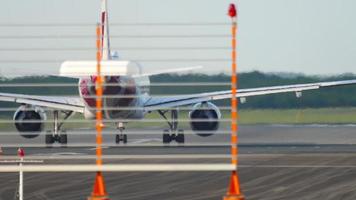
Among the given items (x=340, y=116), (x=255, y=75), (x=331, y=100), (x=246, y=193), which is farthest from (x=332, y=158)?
(x=340, y=116)

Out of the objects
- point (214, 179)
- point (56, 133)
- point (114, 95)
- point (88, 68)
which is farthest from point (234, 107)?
point (214, 179)

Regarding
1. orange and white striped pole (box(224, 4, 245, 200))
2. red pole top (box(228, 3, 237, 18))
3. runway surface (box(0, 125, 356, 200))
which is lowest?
runway surface (box(0, 125, 356, 200))

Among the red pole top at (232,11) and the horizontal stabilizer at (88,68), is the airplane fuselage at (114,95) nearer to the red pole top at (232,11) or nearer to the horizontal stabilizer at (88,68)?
the horizontal stabilizer at (88,68)

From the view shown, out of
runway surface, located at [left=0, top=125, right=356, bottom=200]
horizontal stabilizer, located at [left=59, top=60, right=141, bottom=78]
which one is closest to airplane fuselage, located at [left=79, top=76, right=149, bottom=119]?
horizontal stabilizer, located at [left=59, top=60, right=141, bottom=78]

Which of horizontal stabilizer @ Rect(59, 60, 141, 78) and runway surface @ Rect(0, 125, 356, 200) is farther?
runway surface @ Rect(0, 125, 356, 200)

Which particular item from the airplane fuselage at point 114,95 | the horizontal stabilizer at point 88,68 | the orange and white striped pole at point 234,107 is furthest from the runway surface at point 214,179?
the horizontal stabilizer at point 88,68

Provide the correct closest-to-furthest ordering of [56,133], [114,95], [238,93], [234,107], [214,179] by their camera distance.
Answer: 1. [234,107]
2. [114,95]
3. [56,133]
4. [214,179]
5. [238,93]

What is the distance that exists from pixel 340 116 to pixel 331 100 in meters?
3.82

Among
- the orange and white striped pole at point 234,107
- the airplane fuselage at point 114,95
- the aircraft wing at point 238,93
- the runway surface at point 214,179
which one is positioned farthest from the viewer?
the aircraft wing at point 238,93

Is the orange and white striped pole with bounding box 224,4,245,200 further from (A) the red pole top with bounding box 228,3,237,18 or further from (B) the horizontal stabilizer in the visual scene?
(B) the horizontal stabilizer

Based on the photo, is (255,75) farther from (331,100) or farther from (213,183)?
(213,183)

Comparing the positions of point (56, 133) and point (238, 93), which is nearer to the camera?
point (56, 133)

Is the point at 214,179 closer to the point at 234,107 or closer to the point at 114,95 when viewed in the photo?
the point at 114,95

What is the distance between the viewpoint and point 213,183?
19.5 m
